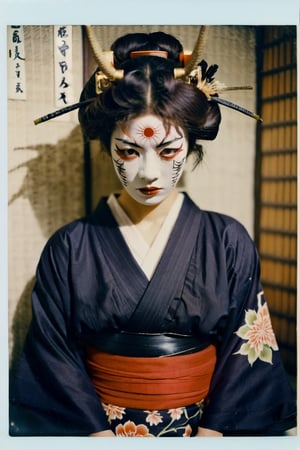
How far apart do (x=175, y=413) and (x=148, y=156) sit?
2.63 feet

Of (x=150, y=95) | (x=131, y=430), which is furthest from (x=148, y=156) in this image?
(x=131, y=430)

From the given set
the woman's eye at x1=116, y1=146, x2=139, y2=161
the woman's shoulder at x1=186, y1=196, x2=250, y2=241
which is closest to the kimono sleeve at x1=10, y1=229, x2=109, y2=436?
the woman's eye at x1=116, y1=146, x2=139, y2=161

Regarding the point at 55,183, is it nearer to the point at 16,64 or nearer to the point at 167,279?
the point at 16,64

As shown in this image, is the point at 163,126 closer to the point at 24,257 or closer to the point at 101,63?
the point at 101,63

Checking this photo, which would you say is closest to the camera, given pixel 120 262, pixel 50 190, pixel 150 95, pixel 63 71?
pixel 150 95

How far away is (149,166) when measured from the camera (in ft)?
4.01

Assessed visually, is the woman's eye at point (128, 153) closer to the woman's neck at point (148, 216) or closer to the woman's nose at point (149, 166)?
the woman's nose at point (149, 166)

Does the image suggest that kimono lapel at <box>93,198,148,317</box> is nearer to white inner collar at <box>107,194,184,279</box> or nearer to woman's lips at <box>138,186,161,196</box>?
white inner collar at <box>107,194,184,279</box>

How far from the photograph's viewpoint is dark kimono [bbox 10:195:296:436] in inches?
50.5

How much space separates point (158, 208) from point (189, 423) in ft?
2.29

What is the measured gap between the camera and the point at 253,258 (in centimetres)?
139

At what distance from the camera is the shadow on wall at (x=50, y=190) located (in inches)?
61.4

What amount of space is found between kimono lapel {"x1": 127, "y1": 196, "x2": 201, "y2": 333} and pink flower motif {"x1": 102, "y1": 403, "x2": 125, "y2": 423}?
26 cm

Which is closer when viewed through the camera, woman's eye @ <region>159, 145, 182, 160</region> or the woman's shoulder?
woman's eye @ <region>159, 145, 182, 160</region>
